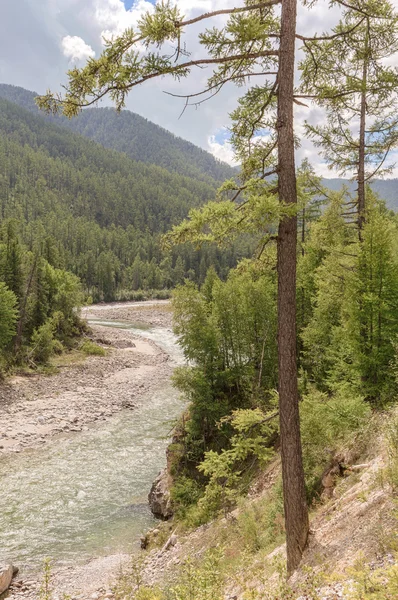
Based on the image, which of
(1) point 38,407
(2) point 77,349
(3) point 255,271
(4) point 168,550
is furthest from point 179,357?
(3) point 255,271

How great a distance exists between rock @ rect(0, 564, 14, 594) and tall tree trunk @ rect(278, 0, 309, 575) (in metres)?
9.26

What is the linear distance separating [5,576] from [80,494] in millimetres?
5521

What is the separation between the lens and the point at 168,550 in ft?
40.3

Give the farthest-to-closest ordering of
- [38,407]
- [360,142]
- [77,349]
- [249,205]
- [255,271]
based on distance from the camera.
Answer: [77,349], [38,407], [360,142], [255,271], [249,205]

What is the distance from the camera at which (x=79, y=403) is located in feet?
95.6

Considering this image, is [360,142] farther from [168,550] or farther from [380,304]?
[168,550]

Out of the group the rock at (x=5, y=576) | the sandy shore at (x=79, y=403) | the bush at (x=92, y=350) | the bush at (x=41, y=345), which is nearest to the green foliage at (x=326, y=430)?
the sandy shore at (x=79, y=403)

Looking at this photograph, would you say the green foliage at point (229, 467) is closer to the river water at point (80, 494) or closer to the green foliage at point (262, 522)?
the green foliage at point (262, 522)

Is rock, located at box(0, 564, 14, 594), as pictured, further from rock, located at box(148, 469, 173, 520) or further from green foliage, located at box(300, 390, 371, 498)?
green foliage, located at box(300, 390, 371, 498)

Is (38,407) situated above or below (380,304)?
below

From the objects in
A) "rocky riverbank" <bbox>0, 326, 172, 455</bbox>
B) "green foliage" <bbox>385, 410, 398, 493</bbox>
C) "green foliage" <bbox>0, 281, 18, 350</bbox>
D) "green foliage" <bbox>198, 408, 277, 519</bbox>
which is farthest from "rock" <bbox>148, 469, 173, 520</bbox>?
"green foliage" <bbox>0, 281, 18, 350</bbox>

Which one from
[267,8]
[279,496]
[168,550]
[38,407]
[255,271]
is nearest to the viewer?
[267,8]

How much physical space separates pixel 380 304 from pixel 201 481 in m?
10.6

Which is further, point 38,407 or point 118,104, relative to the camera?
point 38,407
